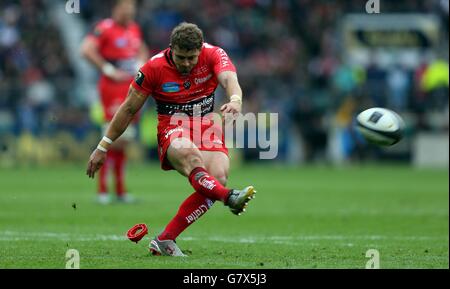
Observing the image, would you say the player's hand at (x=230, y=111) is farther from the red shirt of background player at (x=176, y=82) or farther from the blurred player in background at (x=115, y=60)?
the blurred player in background at (x=115, y=60)

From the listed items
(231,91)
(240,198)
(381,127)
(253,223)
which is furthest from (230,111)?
(253,223)

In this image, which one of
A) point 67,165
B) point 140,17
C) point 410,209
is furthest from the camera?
point 140,17

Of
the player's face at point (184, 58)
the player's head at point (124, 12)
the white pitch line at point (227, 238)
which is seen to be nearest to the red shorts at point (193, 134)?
the player's face at point (184, 58)

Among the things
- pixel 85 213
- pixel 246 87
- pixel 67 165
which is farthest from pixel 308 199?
pixel 246 87

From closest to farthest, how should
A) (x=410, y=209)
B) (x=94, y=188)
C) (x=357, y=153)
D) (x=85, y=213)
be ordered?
(x=85, y=213), (x=410, y=209), (x=94, y=188), (x=357, y=153)

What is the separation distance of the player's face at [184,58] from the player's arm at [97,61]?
6.19 metres

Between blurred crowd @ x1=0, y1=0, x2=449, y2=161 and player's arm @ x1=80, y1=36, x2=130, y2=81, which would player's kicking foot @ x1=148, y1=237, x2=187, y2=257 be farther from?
blurred crowd @ x1=0, y1=0, x2=449, y2=161

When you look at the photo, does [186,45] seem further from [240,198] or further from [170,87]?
[240,198]

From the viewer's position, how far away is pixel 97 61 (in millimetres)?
14852

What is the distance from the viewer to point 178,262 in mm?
8234

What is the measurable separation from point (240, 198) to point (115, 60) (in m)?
7.82

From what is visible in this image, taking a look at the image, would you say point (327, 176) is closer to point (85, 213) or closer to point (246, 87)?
point (246, 87)

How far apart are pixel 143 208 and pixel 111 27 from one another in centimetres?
292

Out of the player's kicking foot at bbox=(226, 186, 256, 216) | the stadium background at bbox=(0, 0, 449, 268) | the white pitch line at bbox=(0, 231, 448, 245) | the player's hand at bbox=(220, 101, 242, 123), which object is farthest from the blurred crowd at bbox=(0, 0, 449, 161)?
the player's kicking foot at bbox=(226, 186, 256, 216)
